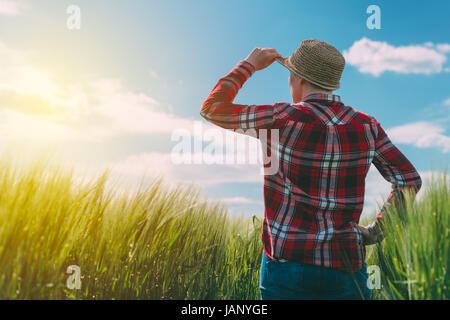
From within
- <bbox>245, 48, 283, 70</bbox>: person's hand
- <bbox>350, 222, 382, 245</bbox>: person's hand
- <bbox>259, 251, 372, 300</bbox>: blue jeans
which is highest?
<bbox>245, 48, 283, 70</bbox>: person's hand

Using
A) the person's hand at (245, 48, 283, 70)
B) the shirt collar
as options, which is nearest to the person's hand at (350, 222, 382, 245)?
the shirt collar

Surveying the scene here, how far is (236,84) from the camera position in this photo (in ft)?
7.09

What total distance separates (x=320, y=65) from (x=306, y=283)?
1190mm

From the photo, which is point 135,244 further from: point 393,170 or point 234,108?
point 393,170

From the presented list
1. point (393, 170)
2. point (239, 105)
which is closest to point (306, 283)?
point (393, 170)

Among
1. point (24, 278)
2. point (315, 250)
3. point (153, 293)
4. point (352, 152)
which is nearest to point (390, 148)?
point (352, 152)

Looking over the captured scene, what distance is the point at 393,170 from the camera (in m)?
2.24

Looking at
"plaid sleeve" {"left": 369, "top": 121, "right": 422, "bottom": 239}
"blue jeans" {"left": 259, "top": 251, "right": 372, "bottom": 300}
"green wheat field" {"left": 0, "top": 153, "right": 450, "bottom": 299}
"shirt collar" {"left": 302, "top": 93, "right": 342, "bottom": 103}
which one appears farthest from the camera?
"plaid sleeve" {"left": 369, "top": 121, "right": 422, "bottom": 239}

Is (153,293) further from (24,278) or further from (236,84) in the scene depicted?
(236,84)

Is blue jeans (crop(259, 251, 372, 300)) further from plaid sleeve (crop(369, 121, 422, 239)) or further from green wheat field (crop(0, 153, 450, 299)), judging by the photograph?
plaid sleeve (crop(369, 121, 422, 239))

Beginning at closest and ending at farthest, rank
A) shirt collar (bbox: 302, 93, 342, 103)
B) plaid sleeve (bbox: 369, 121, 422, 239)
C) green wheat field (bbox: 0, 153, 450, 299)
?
green wheat field (bbox: 0, 153, 450, 299) < shirt collar (bbox: 302, 93, 342, 103) < plaid sleeve (bbox: 369, 121, 422, 239)

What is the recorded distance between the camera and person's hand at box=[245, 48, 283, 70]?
7.44 ft
